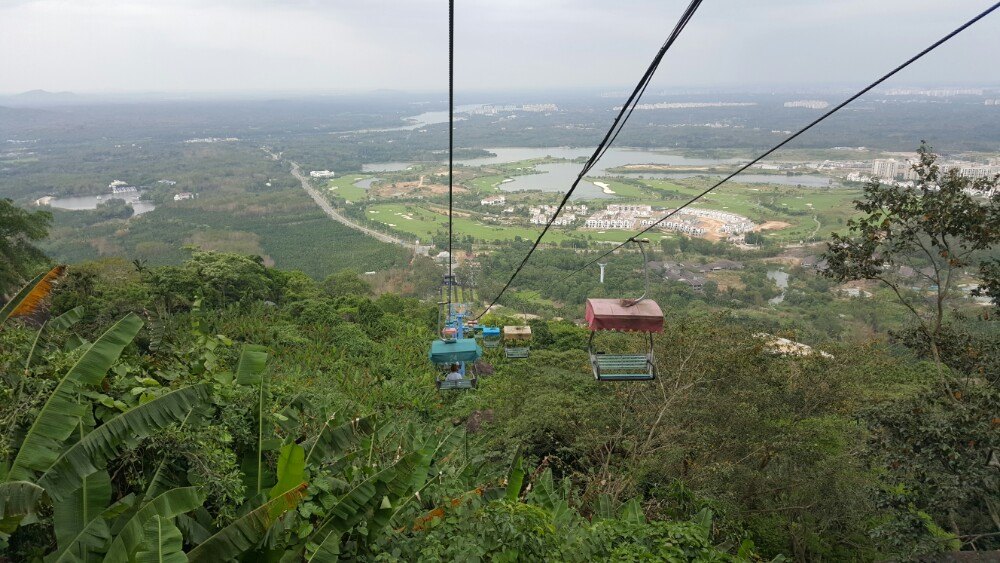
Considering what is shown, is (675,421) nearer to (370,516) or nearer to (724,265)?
(370,516)

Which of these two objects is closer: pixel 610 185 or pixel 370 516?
pixel 370 516

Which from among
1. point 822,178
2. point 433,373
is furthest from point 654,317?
point 822,178

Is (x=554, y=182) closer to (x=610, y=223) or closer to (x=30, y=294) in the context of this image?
(x=610, y=223)

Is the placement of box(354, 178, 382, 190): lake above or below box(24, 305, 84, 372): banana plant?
below

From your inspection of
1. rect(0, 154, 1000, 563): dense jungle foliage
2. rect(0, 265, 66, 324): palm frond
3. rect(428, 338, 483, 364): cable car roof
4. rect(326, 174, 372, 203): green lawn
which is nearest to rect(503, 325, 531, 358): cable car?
rect(0, 154, 1000, 563): dense jungle foliage

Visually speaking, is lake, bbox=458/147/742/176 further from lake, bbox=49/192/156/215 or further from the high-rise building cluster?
lake, bbox=49/192/156/215

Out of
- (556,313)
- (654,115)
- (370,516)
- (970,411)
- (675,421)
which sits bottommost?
(556,313)
